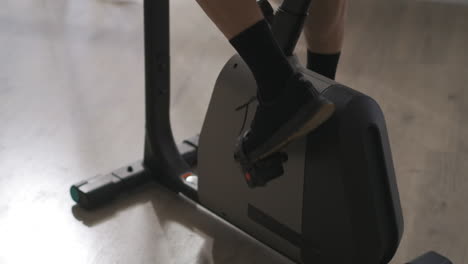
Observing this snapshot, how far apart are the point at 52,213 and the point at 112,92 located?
73 centimetres

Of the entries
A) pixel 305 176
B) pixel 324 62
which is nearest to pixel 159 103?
pixel 324 62

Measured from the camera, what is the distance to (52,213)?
5.28 ft

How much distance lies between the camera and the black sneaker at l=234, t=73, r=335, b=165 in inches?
43.2

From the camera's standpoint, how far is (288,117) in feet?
3.68

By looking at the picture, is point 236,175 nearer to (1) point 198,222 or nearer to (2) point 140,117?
(1) point 198,222

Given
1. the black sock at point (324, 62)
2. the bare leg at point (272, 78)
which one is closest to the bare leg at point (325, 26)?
the black sock at point (324, 62)

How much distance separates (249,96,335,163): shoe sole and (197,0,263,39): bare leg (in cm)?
18

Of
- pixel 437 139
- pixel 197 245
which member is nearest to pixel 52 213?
pixel 197 245

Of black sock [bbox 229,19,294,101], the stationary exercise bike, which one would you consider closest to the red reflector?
the stationary exercise bike

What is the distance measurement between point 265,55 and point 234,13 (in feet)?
0.30

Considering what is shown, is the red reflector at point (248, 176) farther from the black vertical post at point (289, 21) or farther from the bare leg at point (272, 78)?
the black vertical post at point (289, 21)

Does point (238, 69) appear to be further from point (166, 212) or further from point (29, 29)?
point (29, 29)

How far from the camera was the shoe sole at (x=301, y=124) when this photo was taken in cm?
109

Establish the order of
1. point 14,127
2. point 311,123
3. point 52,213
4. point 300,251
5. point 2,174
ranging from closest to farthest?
point 311,123
point 300,251
point 52,213
point 2,174
point 14,127
